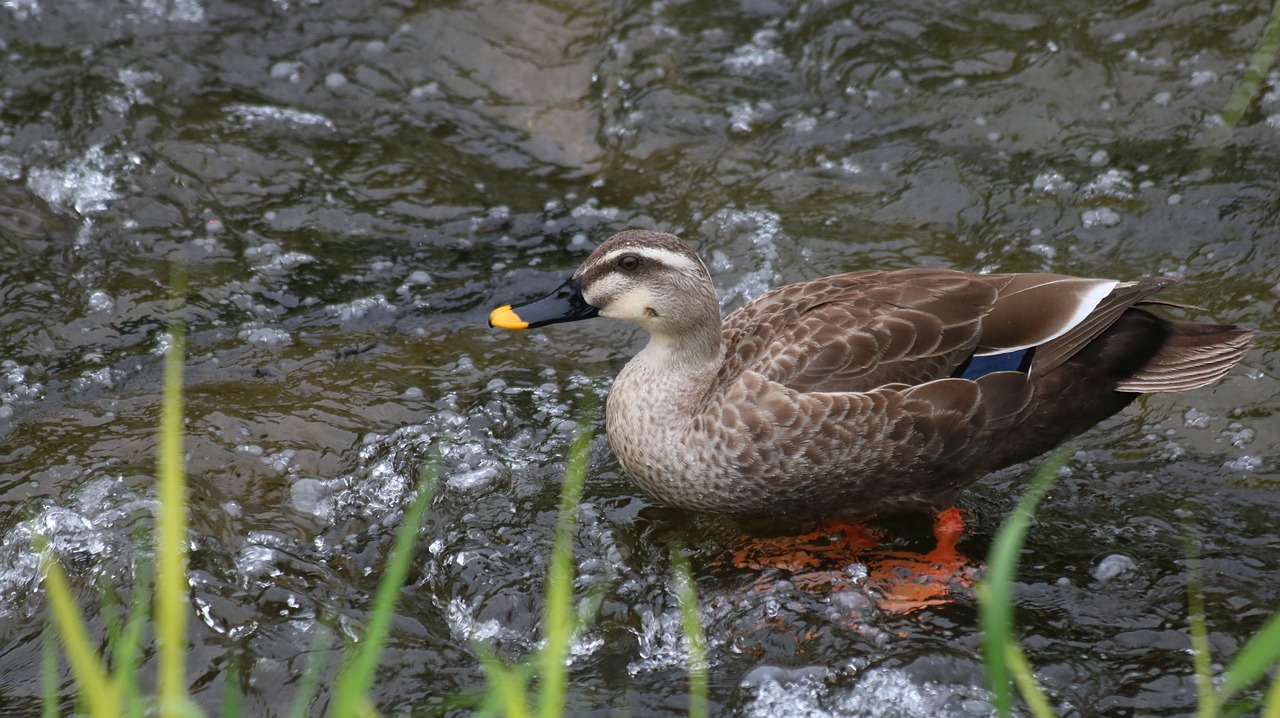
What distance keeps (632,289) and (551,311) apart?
0.31m

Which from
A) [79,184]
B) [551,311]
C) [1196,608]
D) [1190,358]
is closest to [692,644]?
[551,311]

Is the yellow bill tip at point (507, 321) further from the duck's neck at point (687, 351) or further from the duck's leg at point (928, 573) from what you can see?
the duck's leg at point (928, 573)

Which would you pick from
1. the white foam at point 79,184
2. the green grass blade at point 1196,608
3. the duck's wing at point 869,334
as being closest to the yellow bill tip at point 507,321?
the duck's wing at point 869,334

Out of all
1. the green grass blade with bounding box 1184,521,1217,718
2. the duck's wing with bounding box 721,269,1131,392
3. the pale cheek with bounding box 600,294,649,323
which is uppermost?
the pale cheek with bounding box 600,294,649,323

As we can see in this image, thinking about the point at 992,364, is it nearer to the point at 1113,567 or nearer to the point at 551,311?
the point at 1113,567

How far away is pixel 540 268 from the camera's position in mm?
6234

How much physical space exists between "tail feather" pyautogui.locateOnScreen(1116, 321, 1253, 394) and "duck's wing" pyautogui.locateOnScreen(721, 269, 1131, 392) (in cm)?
23

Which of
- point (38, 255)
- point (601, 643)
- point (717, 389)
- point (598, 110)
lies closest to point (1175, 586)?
point (717, 389)

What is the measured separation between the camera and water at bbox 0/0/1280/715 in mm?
4164

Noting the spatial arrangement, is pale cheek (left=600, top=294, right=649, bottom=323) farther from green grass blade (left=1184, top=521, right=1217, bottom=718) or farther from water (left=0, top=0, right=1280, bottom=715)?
green grass blade (left=1184, top=521, right=1217, bottom=718)

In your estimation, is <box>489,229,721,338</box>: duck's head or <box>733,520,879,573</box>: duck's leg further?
<box>733,520,879,573</box>: duck's leg

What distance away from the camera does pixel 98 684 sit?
2.43 meters

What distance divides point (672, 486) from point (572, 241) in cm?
218

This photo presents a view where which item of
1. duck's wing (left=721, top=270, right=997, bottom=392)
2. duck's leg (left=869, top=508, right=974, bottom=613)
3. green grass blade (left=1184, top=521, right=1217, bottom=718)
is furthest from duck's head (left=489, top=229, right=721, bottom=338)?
green grass blade (left=1184, top=521, right=1217, bottom=718)
